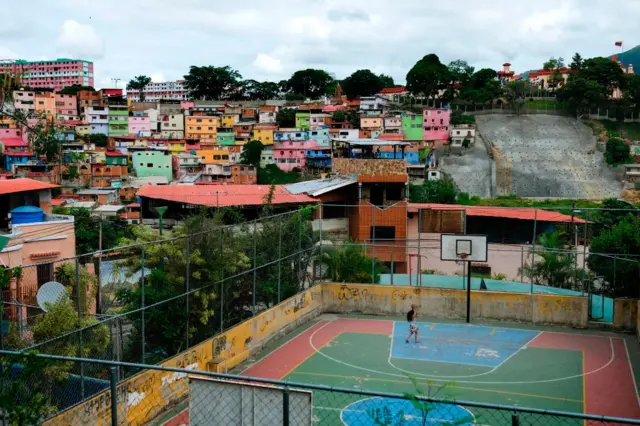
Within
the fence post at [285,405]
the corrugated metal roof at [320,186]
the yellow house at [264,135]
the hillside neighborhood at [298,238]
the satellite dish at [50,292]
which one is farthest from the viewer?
the yellow house at [264,135]

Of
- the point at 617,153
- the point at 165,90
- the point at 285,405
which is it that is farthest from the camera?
the point at 165,90

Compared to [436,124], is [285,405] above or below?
below

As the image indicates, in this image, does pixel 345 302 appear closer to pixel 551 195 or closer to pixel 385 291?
pixel 385 291

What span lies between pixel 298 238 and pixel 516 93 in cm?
9415

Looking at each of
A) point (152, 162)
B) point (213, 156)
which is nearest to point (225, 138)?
point (213, 156)

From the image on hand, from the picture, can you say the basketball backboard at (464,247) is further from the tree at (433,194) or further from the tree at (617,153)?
the tree at (617,153)

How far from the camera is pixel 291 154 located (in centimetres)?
8106

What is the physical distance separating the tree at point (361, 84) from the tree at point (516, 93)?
20.8 meters

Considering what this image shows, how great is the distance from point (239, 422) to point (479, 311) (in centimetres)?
1471

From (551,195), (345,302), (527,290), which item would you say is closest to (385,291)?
(345,302)

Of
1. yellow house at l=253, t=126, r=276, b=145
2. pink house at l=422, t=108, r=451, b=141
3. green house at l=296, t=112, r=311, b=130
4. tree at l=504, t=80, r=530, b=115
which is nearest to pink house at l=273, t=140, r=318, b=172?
yellow house at l=253, t=126, r=276, b=145

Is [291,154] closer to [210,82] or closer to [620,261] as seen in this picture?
[210,82]

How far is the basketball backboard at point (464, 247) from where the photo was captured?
19.6m

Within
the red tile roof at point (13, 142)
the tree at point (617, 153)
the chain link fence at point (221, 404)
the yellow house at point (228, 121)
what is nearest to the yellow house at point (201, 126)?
the yellow house at point (228, 121)
